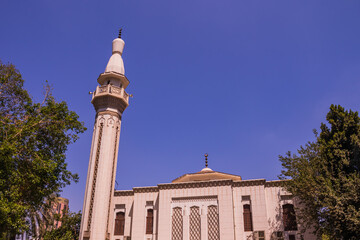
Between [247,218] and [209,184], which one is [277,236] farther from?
[209,184]

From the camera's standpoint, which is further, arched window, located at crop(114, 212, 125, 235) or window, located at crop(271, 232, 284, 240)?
arched window, located at crop(114, 212, 125, 235)

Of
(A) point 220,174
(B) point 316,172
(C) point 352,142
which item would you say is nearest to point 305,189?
(B) point 316,172

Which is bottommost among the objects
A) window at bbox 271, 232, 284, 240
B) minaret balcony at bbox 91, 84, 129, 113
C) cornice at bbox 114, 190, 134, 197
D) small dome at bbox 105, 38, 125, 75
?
window at bbox 271, 232, 284, 240

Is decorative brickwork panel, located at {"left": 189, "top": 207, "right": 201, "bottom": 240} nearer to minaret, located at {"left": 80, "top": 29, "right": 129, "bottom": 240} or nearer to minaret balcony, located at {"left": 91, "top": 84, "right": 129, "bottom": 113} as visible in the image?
minaret, located at {"left": 80, "top": 29, "right": 129, "bottom": 240}

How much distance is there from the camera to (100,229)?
23156mm

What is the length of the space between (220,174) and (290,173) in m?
7.77

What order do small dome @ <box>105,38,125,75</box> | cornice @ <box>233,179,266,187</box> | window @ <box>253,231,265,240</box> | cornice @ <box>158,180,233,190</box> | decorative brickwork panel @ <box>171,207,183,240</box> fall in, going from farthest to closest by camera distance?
small dome @ <box>105,38,125,75</box> → cornice @ <box>158,180,233,190</box> → cornice @ <box>233,179,266,187</box> → decorative brickwork panel @ <box>171,207,183,240</box> → window @ <box>253,231,265,240</box>

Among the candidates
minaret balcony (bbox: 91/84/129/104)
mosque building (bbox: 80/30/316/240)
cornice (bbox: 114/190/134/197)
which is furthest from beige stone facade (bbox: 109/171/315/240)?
minaret balcony (bbox: 91/84/129/104)

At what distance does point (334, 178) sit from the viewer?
1705cm

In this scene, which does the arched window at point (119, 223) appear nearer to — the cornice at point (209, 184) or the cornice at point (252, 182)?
the cornice at point (209, 184)

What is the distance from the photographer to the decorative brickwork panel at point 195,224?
22766 mm

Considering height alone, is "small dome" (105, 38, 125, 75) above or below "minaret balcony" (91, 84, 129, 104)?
above

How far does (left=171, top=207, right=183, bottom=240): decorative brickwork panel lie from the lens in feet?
75.5

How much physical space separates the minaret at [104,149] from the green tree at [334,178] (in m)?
13.5
